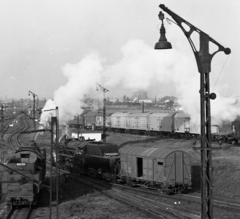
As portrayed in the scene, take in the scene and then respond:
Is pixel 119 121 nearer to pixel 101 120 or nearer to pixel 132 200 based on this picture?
pixel 101 120

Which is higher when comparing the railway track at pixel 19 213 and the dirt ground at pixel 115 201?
the dirt ground at pixel 115 201

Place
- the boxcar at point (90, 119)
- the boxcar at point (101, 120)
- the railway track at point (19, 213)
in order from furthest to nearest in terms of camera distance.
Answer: the boxcar at point (90, 119), the boxcar at point (101, 120), the railway track at point (19, 213)

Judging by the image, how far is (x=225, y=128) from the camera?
51125 mm

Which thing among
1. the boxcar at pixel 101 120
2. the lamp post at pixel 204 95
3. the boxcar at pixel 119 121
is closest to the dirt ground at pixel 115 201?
the lamp post at pixel 204 95

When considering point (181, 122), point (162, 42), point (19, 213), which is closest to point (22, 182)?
point (19, 213)

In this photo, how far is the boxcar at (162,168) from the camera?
28953 mm

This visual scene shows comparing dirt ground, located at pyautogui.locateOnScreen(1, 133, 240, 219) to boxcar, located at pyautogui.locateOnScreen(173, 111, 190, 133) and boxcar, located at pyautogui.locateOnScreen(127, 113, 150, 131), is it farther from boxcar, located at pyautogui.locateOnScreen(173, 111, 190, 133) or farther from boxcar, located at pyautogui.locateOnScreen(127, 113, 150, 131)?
boxcar, located at pyautogui.locateOnScreen(127, 113, 150, 131)

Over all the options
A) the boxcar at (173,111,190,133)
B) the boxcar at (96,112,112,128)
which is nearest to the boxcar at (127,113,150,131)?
the boxcar at (96,112,112,128)

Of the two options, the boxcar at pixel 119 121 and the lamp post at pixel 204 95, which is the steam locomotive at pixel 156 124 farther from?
the lamp post at pixel 204 95

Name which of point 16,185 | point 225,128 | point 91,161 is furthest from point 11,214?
point 225,128

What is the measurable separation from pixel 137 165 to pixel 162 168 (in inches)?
117

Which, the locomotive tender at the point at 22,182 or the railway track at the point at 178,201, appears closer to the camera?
the railway track at the point at 178,201

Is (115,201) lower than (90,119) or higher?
lower

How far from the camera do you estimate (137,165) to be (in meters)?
31.5
